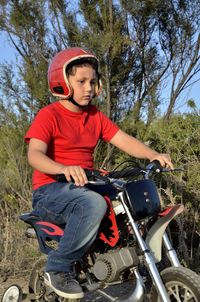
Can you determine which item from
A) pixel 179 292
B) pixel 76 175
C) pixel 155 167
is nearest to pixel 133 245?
pixel 179 292

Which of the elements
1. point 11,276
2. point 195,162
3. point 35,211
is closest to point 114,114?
point 195,162

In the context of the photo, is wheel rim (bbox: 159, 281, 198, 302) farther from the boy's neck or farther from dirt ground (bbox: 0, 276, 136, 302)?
the boy's neck

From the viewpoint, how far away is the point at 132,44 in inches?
293

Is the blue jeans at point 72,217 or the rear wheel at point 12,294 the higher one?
the blue jeans at point 72,217

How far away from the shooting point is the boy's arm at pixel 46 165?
111 inches

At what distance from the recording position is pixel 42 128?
3391mm

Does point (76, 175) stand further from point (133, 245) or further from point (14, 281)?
point (14, 281)

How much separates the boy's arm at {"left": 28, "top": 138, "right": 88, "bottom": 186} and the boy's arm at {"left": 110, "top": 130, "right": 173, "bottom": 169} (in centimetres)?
75

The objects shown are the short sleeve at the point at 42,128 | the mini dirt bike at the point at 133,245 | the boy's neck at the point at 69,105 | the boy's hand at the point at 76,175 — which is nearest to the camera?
the boy's hand at the point at 76,175

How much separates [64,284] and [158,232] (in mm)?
678

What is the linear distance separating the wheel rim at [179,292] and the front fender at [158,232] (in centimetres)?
19

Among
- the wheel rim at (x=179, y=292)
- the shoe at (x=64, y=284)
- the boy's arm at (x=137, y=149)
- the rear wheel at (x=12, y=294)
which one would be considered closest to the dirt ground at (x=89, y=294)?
the rear wheel at (x=12, y=294)

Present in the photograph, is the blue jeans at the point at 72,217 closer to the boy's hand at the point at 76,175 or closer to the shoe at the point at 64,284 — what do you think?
the shoe at the point at 64,284

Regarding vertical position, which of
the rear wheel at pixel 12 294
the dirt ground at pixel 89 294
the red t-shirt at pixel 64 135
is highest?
the red t-shirt at pixel 64 135
